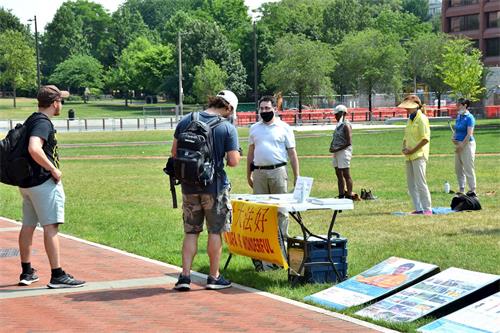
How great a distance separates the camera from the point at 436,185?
65.8 ft

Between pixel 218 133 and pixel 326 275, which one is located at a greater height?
pixel 218 133

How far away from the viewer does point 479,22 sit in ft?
Answer: 304

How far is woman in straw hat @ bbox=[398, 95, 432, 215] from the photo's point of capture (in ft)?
46.4

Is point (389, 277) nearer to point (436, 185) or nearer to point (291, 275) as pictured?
point (291, 275)

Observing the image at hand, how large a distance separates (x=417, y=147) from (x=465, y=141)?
2.24m

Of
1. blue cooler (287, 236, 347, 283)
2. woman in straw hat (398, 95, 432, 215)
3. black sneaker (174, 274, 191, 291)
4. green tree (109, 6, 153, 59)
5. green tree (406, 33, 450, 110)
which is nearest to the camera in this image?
black sneaker (174, 274, 191, 291)

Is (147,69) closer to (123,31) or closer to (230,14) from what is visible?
(123,31)

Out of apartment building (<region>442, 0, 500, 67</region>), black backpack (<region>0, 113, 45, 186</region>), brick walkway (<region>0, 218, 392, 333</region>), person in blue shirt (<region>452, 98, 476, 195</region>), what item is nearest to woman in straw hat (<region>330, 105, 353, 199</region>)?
person in blue shirt (<region>452, 98, 476, 195</region>)

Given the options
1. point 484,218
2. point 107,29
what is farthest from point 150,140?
point 107,29

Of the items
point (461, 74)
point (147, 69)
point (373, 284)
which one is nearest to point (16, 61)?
point (147, 69)

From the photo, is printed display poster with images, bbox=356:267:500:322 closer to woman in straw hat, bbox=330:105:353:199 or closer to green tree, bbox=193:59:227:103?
woman in straw hat, bbox=330:105:353:199

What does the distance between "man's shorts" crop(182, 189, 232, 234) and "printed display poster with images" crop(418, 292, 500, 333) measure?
257cm

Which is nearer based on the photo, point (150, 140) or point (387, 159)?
point (387, 159)

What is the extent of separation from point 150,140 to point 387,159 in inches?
797
